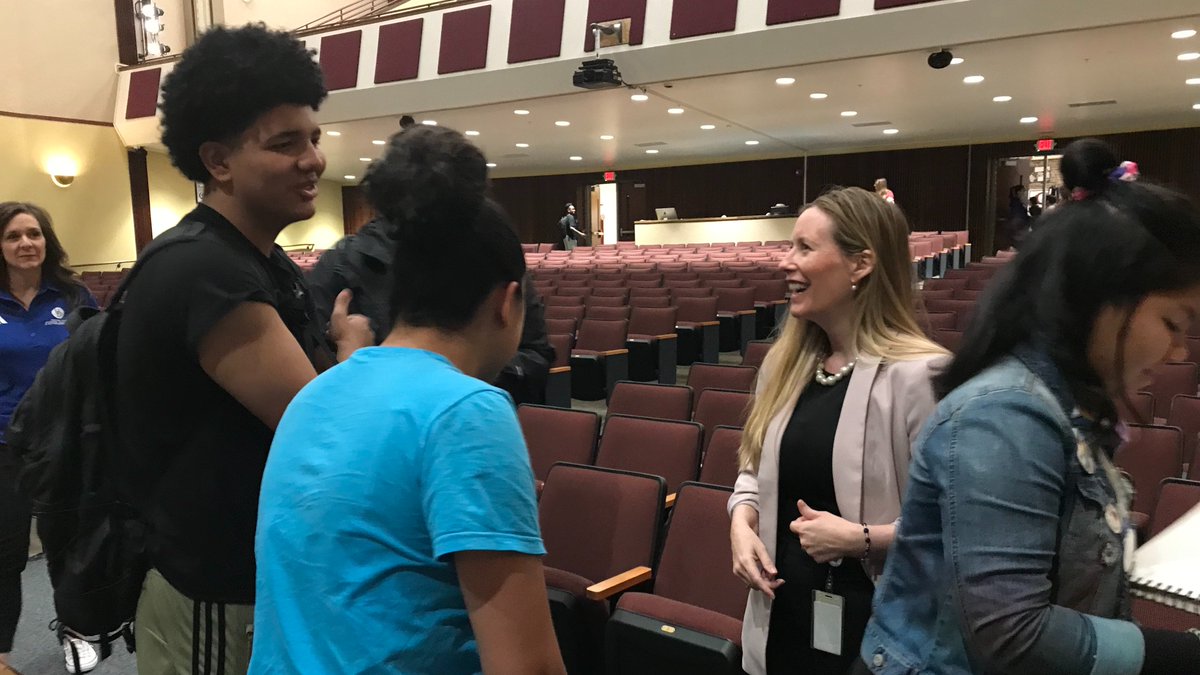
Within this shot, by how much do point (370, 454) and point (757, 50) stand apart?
8.69 m

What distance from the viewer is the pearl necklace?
154 cm

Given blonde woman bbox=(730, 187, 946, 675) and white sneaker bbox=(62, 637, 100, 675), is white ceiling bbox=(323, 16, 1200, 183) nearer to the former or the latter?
white sneaker bbox=(62, 637, 100, 675)

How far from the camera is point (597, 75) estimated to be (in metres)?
8.67

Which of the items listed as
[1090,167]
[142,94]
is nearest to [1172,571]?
[1090,167]

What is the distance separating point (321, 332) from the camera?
52.1 inches

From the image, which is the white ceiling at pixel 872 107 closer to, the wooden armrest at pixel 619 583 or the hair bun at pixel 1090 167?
the wooden armrest at pixel 619 583

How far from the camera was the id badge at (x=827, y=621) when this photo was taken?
1.46m

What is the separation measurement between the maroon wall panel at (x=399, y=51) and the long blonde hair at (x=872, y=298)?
10.2m

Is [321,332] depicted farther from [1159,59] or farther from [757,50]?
[1159,59]

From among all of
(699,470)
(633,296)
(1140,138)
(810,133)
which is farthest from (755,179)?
(699,470)

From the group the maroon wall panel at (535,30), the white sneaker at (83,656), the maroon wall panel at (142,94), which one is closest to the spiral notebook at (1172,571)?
the white sneaker at (83,656)

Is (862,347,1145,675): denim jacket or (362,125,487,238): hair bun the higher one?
(362,125,487,238): hair bun

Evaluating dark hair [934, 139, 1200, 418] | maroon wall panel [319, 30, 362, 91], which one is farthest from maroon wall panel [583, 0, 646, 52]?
dark hair [934, 139, 1200, 418]

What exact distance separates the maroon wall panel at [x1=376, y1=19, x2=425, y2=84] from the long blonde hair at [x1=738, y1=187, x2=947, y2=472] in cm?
1016
